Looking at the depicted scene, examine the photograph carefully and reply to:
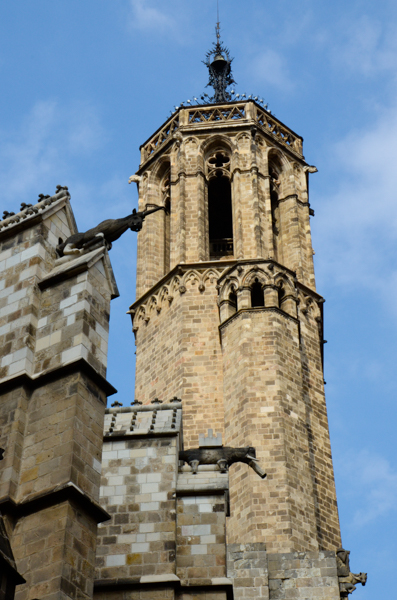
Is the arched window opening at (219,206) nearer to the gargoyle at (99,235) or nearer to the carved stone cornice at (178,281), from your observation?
the carved stone cornice at (178,281)

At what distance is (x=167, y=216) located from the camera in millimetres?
36438

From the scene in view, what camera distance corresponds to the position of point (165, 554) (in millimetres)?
16078

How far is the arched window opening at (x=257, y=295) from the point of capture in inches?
1198

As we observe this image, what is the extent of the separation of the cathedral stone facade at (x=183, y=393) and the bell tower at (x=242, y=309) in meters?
0.05

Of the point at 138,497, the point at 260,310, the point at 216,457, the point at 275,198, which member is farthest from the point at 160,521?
the point at 275,198

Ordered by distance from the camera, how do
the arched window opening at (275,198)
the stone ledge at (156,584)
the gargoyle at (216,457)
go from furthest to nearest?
the arched window opening at (275,198) < the gargoyle at (216,457) < the stone ledge at (156,584)

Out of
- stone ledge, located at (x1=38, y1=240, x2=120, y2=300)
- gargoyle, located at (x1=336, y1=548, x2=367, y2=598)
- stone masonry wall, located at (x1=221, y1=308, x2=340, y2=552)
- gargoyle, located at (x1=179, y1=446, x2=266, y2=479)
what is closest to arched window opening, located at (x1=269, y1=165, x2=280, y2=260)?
stone masonry wall, located at (x1=221, y1=308, x2=340, y2=552)

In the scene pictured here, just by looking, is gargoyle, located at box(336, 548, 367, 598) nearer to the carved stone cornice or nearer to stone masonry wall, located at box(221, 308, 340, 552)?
stone masonry wall, located at box(221, 308, 340, 552)

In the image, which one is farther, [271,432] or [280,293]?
[280,293]

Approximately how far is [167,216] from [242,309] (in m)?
7.75

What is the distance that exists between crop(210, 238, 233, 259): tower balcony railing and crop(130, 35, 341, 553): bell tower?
45 millimetres

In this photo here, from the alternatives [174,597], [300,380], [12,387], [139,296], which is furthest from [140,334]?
[12,387]

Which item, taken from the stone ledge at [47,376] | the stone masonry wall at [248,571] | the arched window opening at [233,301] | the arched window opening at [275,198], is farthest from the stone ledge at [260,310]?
the stone ledge at [47,376]

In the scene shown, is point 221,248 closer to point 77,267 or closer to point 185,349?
point 185,349
